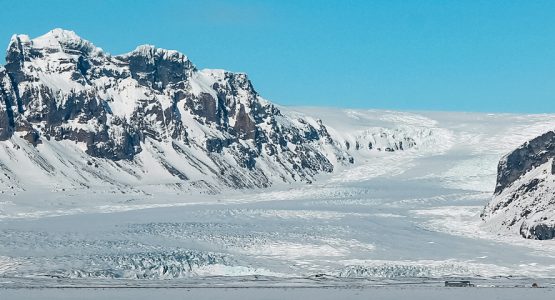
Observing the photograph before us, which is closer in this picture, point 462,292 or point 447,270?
point 462,292

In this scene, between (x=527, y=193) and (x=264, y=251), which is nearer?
(x=264, y=251)

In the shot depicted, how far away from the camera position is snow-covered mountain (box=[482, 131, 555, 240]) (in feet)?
377

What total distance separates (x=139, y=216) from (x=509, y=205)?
50236 millimetres

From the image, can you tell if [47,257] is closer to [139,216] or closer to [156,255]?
[156,255]

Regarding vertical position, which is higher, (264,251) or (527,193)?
(527,193)

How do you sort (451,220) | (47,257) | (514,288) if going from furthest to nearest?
(451,220) < (47,257) < (514,288)

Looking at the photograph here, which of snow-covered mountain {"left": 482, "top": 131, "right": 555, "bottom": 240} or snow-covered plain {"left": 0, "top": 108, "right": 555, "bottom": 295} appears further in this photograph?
snow-covered mountain {"left": 482, "top": 131, "right": 555, "bottom": 240}

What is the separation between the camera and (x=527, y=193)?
418 ft

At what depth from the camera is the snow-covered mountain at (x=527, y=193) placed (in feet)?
377

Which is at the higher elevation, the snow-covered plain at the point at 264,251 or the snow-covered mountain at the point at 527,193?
the snow-covered mountain at the point at 527,193

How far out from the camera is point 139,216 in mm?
132375

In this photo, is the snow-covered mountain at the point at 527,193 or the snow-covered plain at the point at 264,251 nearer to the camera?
the snow-covered plain at the point at 264,251

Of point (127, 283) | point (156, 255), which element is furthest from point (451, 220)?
point (127, 283)

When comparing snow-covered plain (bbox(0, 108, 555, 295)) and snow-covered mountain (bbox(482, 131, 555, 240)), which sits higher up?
snow-covered mountain (bbox(482, 131, 555, 240))
